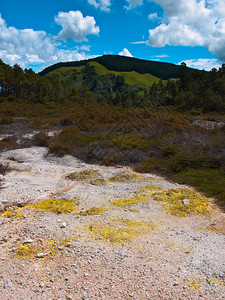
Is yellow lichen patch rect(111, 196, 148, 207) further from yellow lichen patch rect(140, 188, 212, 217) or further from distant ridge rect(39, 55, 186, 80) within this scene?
distant ridge rect(39, 55, 186, 80)

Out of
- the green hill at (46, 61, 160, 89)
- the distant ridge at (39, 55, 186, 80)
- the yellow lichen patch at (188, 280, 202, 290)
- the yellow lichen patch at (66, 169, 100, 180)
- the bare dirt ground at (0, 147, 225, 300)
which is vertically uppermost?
the distant ridge at (39, 55, 186, 80)

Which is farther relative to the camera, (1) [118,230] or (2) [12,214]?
(2) [12,214]

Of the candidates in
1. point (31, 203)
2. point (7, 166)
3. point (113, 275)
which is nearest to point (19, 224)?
point (31, 203)

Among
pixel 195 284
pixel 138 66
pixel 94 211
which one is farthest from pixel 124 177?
pixel 138 66

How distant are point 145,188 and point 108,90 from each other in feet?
400

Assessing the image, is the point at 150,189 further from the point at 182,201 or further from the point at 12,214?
the point at 12,214

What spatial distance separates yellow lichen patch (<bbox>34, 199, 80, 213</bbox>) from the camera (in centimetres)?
682

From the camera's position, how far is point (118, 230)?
18.3 ft

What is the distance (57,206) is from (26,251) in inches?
91.1

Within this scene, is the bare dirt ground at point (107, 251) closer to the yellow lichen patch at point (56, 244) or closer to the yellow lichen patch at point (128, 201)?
the yellow lichen patch at point (56, 244)

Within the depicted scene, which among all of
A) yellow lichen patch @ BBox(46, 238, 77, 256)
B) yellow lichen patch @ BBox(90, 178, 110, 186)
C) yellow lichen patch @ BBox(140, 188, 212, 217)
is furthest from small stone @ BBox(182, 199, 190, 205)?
yellow lichen patch @ BBox(46, 238, 77, 256)

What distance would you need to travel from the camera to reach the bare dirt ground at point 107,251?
380 centimetres

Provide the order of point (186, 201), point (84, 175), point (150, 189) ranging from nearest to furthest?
point (186, 201)
point (150, 189)
point (84, 175)

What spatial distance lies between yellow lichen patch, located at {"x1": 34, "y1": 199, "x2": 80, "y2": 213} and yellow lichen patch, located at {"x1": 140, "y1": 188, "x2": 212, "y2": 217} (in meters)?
2.67
